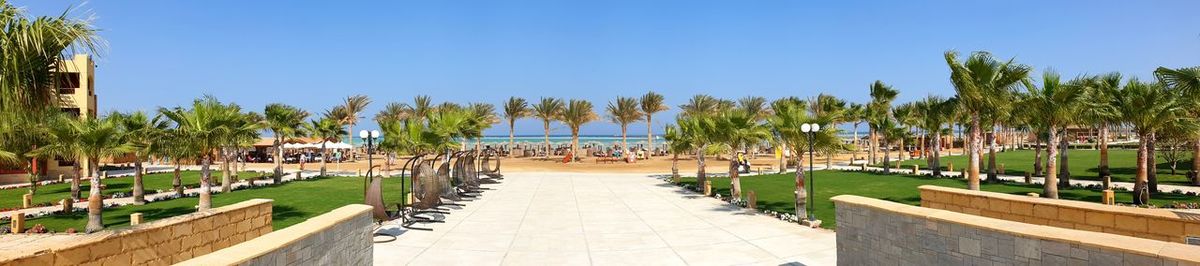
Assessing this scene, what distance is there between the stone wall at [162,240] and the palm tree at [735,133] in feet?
48.8

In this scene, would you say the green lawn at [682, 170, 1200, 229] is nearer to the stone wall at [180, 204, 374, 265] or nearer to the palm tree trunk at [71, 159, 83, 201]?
the stone wall at [180, 204, 374, 265]

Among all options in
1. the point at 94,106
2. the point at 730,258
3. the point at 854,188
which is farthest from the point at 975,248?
the point at 94,106

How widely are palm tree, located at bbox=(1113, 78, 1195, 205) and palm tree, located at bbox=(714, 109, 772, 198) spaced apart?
11100 mm

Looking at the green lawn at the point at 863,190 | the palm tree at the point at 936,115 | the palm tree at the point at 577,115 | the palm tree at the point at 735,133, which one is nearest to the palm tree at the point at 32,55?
the green lawn at the point at 863,190

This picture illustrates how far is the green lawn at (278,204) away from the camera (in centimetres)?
1708

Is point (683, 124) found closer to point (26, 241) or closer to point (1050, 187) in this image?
point (1050, 187)

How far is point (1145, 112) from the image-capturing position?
19.0 m

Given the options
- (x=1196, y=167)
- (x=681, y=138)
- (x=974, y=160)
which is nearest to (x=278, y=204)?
(x=681, y=138)

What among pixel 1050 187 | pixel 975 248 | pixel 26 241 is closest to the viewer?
pixel 975 248

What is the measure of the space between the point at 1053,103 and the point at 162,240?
22.6 metres

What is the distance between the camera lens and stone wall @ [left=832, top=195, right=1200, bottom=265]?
4977 millimetres

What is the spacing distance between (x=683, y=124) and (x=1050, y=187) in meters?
14.6

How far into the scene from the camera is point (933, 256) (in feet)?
23.2

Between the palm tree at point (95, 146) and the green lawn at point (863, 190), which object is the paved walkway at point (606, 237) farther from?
the palm tree at point (95, 146)
